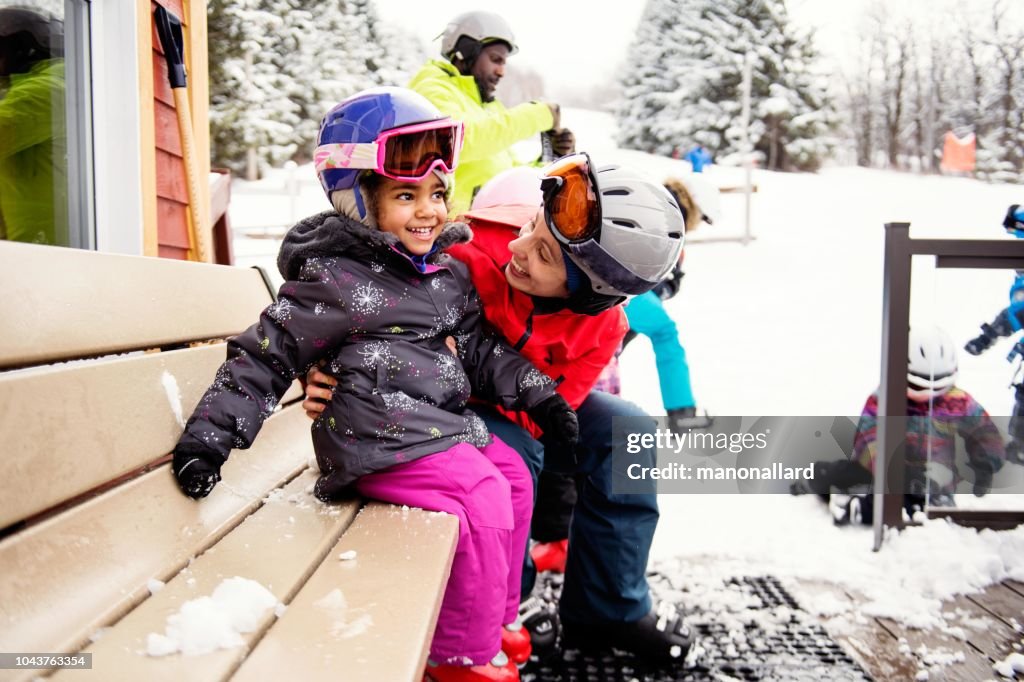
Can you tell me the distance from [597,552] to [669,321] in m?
1.43

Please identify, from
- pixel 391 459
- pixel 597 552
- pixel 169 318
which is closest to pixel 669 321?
pixel 597 552

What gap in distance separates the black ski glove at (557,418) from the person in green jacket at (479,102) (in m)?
1.55

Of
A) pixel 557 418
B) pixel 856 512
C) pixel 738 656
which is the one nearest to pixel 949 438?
pixel 856 512

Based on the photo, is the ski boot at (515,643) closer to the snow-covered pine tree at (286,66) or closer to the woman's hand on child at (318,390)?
the woman's hand on child at (318,390)

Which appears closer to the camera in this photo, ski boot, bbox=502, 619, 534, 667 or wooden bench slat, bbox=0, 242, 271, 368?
wooden bench slat, bbox=0, 242, 271, 368

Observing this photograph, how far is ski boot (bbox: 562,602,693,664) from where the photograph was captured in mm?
2328

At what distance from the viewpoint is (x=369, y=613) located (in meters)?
1.27

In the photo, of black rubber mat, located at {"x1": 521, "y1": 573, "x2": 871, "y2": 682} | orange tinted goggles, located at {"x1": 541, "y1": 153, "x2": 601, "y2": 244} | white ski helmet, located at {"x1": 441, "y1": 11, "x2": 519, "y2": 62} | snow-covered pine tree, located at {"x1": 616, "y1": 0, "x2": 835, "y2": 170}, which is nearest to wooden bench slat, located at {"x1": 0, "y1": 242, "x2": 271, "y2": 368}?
orange tinted goggles, located at {"x1": 541, "y1": 153, "x2": 601, "y2": 244}

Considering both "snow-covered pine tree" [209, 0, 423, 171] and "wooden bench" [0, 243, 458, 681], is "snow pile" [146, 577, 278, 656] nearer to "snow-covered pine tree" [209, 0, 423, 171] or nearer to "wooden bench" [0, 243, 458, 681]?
"wooden bench" [0, 243, 458, 681]

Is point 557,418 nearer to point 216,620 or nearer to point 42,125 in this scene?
point 216,620

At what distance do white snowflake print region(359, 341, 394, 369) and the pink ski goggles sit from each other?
45cm

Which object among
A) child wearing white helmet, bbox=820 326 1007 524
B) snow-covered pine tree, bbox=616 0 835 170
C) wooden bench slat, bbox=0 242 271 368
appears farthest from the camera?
snow-covered pine tree, bbox=616 0 835 170

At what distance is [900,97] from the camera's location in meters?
14.6

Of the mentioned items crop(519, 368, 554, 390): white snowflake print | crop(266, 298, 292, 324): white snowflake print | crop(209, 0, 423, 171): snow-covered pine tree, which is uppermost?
crop(209, 0, 423, 171): snow-covered pine tree
